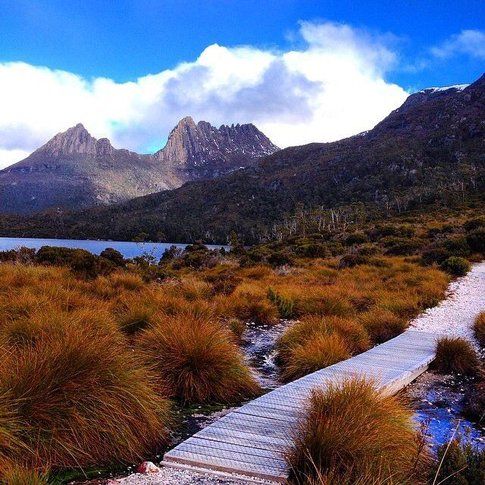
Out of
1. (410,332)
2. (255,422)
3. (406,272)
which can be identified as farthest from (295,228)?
(255,422)

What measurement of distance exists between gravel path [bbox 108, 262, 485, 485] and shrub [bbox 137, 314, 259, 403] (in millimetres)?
2032

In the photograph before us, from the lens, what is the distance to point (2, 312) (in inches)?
303

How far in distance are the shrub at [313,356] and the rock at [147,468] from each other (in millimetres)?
3539

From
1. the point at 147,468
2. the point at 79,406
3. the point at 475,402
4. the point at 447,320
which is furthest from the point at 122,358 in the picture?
the point at 447,320

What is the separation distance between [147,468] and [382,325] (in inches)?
297

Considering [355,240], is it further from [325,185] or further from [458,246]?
[325,185]

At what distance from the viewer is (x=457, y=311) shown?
12.9 m

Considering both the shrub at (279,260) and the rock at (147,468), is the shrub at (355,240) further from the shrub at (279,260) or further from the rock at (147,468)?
the rock at (147,468)

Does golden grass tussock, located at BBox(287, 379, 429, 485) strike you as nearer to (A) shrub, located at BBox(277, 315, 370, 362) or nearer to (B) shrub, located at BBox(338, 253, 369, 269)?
(A) shrub, located at BBox(277, 315, 370, 362)

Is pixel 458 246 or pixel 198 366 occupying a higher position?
pixel 198 366

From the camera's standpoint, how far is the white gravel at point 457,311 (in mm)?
10797

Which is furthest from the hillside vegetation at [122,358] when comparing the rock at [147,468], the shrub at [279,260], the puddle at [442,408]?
the shrub at [279,260]

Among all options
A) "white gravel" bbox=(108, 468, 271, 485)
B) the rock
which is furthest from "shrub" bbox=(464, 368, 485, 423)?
the rock

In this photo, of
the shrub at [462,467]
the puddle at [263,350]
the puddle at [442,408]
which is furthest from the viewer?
the puddle at [263,350]
